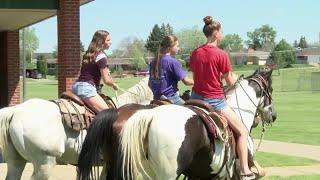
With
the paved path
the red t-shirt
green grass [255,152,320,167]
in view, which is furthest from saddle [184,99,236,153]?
green grass [255,152,320,167]

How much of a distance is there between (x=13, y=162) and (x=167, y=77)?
2.46m

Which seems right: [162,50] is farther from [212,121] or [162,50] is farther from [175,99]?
[212,121]

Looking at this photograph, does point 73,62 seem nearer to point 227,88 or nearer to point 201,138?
point 227,88

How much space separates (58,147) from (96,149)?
136 cm

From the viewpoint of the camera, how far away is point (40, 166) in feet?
26.0

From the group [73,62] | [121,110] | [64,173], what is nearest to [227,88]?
[121,110]

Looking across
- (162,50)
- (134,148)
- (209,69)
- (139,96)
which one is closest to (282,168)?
(139,96)

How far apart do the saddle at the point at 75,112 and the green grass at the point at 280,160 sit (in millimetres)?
6198

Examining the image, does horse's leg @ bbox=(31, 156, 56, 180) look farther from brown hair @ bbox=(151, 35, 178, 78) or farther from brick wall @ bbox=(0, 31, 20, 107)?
brick wall @ bbox=(0, 31, 20, 107)

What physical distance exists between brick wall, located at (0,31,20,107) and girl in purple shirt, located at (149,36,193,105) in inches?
613

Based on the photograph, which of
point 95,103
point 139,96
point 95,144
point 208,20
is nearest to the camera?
point 95,144

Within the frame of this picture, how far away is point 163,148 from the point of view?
20.6 ft

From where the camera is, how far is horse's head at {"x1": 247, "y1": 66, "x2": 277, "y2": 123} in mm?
8477

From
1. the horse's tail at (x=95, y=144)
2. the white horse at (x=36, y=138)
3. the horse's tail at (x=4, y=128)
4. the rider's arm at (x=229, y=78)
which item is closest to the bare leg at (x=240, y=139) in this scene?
the rider's arm at (x=229, y=78)
